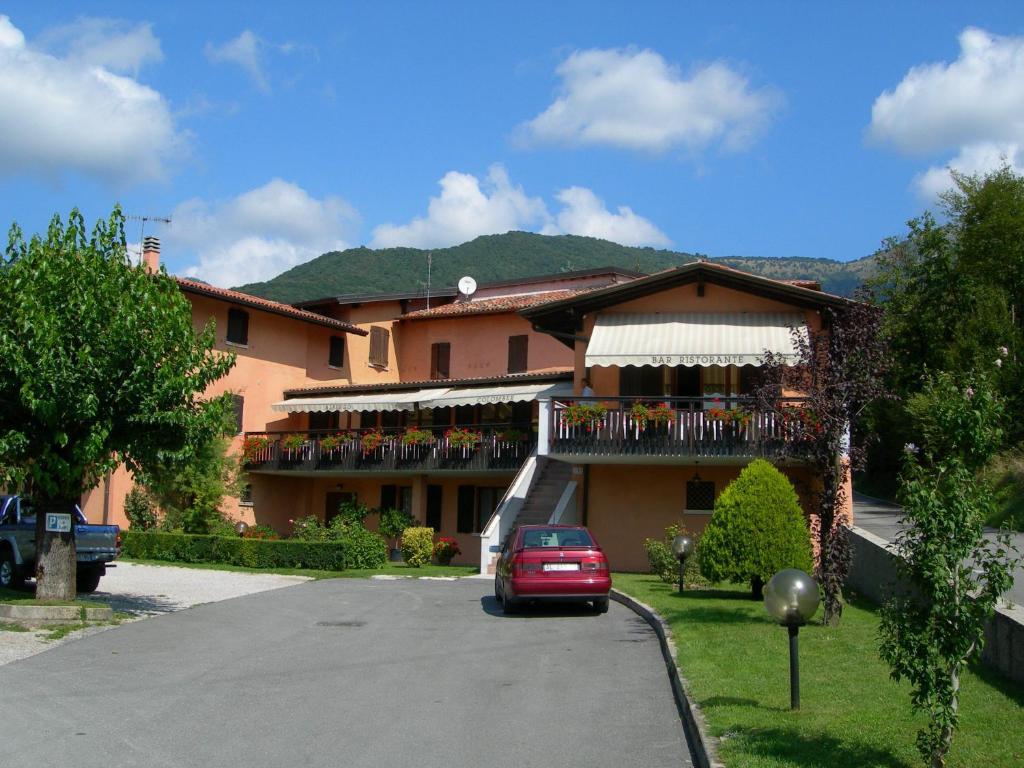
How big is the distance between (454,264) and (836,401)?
100 m

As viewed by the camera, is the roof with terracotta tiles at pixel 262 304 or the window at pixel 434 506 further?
the window at pixel 434 506

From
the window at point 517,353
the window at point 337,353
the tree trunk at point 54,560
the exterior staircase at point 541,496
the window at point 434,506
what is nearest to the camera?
the tree trunk at point 54,560

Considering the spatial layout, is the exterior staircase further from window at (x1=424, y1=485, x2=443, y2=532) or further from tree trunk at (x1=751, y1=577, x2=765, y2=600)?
tree trunk at (x1=751, y1=577, x2=765, y2=600)

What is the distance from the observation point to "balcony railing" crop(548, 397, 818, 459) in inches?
938

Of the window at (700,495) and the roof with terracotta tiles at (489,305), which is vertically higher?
the roof with terracotta tiles at (489,305)

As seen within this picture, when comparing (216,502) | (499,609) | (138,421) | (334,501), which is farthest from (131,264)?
(334,501)

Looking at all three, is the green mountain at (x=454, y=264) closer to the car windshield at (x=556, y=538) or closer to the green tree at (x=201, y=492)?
the green tree at (x=201, y=492)

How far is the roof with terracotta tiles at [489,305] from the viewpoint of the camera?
3722 centimetres

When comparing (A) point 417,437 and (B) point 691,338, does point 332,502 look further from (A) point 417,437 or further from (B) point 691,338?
(B) point 691,338

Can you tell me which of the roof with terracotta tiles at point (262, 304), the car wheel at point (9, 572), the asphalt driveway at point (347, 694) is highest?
the roof with terracotta tiles at point (262, 304)

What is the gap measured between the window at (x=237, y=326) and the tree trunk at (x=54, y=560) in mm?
19559

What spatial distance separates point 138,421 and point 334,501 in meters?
22.0

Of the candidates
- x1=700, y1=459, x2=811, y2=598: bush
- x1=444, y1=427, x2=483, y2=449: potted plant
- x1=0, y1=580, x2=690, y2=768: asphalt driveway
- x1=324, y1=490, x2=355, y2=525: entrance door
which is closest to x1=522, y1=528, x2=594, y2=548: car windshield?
x1=0, y1=580, x2=690, y2=768: asphalt driveway

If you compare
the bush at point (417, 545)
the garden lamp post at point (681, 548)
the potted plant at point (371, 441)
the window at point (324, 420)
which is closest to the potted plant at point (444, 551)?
the bush at point (417, 545)
